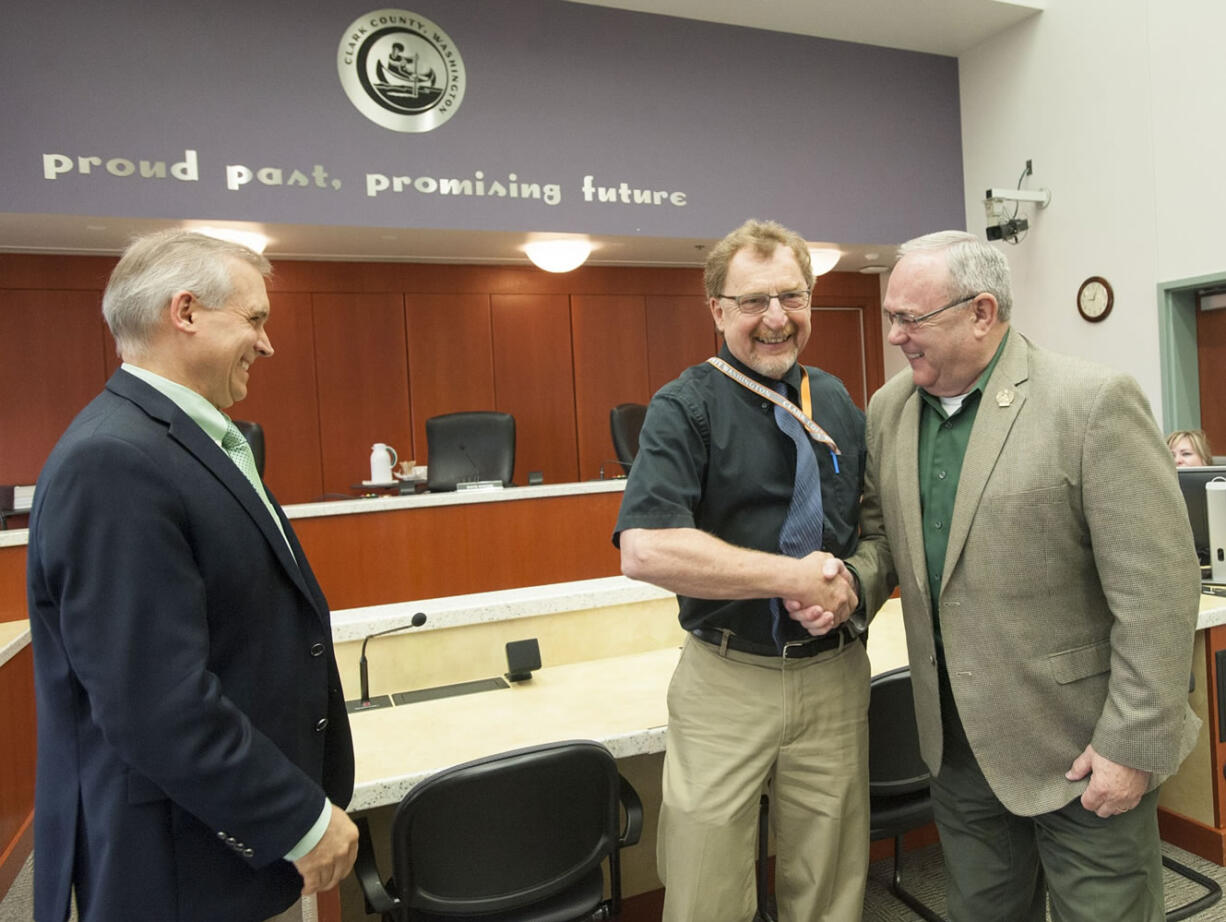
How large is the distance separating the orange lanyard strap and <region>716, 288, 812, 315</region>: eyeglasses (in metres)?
0.11

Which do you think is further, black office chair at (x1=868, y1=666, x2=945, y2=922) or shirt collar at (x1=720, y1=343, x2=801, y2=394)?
black office chair at (x1=868, y1=666, x2=945, y2=922)

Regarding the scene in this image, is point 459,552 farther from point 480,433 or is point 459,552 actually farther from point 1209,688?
point 1209,688

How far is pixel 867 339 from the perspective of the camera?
8.24 m

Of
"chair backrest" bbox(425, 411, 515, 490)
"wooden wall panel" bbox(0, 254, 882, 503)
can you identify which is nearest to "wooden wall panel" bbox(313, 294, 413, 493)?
"wooden wall panel" bbox(0, 254, 882, 503)

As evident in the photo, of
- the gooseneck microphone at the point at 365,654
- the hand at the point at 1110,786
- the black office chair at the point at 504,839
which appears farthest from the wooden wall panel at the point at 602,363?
the hand at the point at 1110,786

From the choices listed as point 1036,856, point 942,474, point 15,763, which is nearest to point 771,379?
point 942,474

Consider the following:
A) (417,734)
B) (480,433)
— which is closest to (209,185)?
(480,433)

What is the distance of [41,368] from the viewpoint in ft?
19.9

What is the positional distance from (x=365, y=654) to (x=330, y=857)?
3.73 feet

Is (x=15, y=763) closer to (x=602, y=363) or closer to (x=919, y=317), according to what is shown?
(x=919, y=317)

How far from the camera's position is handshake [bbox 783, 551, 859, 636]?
1394mm

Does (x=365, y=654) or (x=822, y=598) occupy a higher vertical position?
(x=822, y=598)

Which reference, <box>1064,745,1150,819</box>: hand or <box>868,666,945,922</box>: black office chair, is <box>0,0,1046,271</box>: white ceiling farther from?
<box>1064,745,1150,819</box>: hand

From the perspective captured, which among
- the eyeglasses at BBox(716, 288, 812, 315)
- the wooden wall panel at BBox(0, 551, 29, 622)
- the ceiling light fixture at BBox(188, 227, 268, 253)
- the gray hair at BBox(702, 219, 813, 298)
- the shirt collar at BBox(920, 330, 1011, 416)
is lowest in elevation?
the wooden wall panel at BBox(0, 551, 29, 622)
